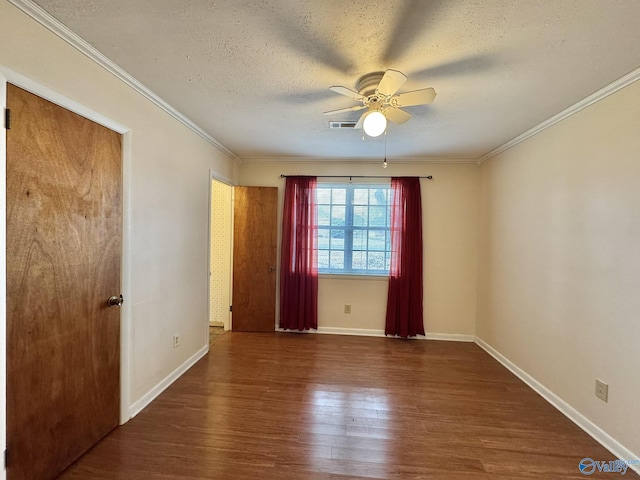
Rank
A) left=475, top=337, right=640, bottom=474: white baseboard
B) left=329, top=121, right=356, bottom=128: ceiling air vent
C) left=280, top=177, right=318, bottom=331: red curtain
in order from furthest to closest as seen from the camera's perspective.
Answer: left=280, top=177, right=318, bottom=331: red curtain
left=329, top=121, right=356, bottom=128: ceiling air vent
left=475, top=337, right=640, bottom=474: white baseboard

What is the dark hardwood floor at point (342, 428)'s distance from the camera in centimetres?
Answer: 167

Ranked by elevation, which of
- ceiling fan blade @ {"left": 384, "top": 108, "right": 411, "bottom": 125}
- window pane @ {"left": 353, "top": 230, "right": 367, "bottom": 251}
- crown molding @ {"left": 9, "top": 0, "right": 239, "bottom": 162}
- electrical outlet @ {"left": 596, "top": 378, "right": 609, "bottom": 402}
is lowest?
electrical outlet @ {"left": 596, "top": 378, "right": 609, "bottom": 402}

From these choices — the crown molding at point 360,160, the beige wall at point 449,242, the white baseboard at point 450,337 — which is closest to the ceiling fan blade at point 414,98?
the crown molding at point 360,160

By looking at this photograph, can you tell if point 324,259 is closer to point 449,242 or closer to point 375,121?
point 449,242

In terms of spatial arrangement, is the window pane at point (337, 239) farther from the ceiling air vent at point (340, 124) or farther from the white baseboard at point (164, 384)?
the white baseboard at point (164, 384)

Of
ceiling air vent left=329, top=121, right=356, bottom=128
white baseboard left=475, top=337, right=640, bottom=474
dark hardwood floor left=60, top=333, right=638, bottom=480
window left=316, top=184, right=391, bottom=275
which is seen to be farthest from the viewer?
window left=316, top=184, right=391, bottom=275

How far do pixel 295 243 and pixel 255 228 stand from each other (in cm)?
60

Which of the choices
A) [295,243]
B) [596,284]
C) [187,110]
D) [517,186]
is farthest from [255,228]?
[596,284]

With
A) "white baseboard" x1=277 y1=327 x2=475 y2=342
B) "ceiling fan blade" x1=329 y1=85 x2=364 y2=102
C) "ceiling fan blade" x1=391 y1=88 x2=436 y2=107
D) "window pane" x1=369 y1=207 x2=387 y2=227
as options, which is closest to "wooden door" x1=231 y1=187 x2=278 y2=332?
"white baseboard" x1=277 y1=327 x2=475 y2=342

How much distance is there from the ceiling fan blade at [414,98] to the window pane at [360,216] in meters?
2.25

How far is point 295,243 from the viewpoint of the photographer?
3.97 metres

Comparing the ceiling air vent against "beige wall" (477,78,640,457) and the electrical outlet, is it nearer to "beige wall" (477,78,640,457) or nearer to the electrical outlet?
"beige wall" (477,78,640,457)

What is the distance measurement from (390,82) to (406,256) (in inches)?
103

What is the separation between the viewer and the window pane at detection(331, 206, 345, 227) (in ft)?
13.5
